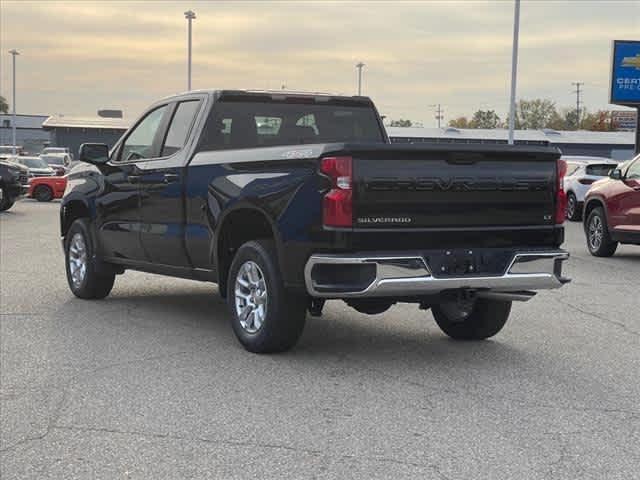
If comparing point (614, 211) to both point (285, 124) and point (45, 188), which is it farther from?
point (45, 188)

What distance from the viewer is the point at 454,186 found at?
22.9ft

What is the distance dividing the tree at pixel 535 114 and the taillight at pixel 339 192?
144 meters

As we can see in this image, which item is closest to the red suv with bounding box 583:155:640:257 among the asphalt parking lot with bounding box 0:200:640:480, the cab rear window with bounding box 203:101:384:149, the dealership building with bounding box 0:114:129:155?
the asphalt parking lot with bounding box 0:200:640:480

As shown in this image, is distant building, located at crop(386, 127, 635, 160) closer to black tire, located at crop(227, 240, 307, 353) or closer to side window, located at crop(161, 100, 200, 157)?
side window, located at crop(161, 100, 200, 157)

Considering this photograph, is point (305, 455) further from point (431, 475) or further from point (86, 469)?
point (86, 469)

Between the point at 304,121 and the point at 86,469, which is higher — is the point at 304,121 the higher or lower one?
the higher one

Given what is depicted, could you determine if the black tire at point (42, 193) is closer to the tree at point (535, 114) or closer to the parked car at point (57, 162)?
the parked car at point (57, 162)

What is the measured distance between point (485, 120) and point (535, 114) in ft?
39.2

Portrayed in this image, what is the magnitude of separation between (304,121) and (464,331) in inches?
91.9

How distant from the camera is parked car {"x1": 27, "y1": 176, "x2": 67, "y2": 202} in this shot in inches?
1420

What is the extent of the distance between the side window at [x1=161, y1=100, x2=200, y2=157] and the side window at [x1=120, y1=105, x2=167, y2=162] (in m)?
0.28

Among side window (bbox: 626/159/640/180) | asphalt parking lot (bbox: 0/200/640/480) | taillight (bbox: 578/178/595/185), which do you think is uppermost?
side window (bbox: 626/159/640/180)

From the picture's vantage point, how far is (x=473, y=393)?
6328 millimetres

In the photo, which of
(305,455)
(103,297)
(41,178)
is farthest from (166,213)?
(41,178)
